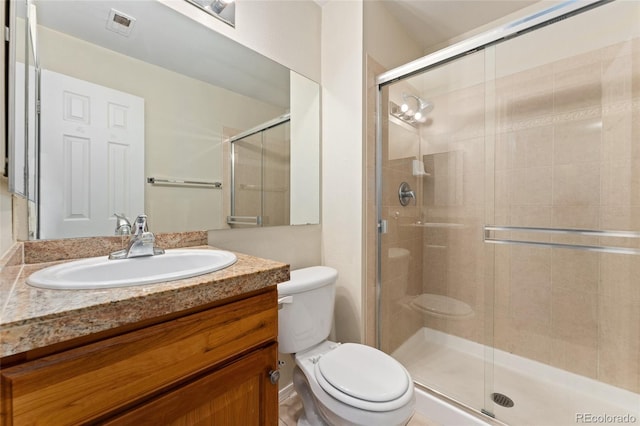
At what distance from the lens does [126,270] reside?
2.79ft

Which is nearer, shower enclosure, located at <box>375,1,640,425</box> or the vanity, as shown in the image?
the vanity

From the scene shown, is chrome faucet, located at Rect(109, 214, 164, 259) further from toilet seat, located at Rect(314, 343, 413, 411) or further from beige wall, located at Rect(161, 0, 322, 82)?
beige wall, located at Rect(161, 0, 322, 82)

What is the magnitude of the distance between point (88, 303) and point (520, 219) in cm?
208

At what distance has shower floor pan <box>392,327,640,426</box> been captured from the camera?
1.35m

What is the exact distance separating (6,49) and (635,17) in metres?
2.48

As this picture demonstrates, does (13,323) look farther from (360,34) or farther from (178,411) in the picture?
(360,34)

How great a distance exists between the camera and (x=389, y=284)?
1.74 meters

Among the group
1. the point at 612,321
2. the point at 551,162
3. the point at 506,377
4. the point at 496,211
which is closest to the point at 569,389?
the point at 506,377

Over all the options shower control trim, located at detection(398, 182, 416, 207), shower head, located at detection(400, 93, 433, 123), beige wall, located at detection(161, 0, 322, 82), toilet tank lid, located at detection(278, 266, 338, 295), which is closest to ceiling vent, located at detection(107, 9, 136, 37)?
beige wall, located at detection(161, 0, 322, 82)

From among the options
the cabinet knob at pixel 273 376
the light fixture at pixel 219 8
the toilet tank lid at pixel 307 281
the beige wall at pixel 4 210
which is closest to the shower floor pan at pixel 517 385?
the toilet tank lid at pixel 307 281

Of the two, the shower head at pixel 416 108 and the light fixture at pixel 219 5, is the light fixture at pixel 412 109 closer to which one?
the shower head at pixel 416 108

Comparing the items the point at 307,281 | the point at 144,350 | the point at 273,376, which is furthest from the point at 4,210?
the point at 307,281

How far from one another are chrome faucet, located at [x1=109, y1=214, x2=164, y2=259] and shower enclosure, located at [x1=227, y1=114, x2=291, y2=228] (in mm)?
387

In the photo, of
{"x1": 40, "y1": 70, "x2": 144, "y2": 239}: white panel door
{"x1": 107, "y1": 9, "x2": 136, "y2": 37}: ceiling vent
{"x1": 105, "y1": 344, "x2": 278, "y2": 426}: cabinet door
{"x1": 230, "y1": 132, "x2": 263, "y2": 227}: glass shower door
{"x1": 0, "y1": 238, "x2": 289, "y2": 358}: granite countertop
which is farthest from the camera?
{"x1": 230, "y1": 132, "x2": 263, "y2": 227}: glass shower door
